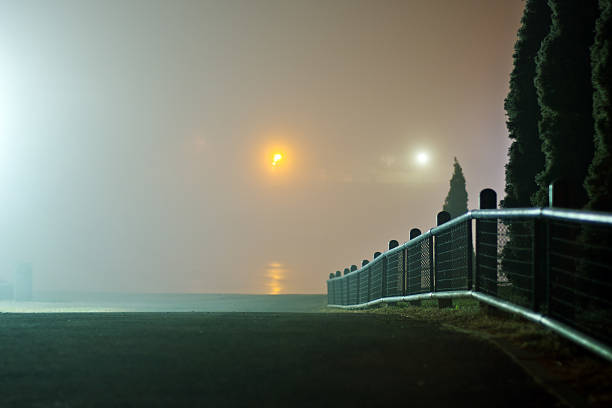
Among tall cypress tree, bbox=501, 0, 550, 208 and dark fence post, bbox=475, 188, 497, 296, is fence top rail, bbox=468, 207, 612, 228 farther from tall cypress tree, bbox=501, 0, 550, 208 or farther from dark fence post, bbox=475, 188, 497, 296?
tall cypress tree, bbox=501, 0, 550, 208

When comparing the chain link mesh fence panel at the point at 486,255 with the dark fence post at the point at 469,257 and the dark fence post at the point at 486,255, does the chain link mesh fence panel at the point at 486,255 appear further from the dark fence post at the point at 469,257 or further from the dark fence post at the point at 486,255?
the dark fence post at the point at 469,257

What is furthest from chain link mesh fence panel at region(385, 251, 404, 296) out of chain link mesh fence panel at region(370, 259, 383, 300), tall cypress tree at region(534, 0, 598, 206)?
tall cypress tree at region(534, 0, 598, 206)

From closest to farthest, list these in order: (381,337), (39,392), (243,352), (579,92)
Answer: (39,392) < (243,352) < (381,337) < (579,92)

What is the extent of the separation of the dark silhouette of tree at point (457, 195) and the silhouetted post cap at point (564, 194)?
1548 inches

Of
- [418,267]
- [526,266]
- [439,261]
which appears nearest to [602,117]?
[526,266]

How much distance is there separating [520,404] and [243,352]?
250 centimetres

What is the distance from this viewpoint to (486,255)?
9352mm

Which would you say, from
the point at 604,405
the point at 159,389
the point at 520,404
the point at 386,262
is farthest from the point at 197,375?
the point at 386,262

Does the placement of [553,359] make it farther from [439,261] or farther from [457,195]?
[457,195]

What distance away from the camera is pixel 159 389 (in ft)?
15.7

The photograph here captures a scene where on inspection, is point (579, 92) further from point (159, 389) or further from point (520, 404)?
point (159, 389)

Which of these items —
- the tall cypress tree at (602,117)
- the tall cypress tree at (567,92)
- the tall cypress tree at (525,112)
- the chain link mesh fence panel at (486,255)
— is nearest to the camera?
the tall cypress tree at (602,117)

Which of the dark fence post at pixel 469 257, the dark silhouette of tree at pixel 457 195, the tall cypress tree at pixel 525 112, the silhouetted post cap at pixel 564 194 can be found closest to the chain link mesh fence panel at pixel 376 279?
the tall cypress tree at pixel 525 112

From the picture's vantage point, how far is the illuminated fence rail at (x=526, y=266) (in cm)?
616
